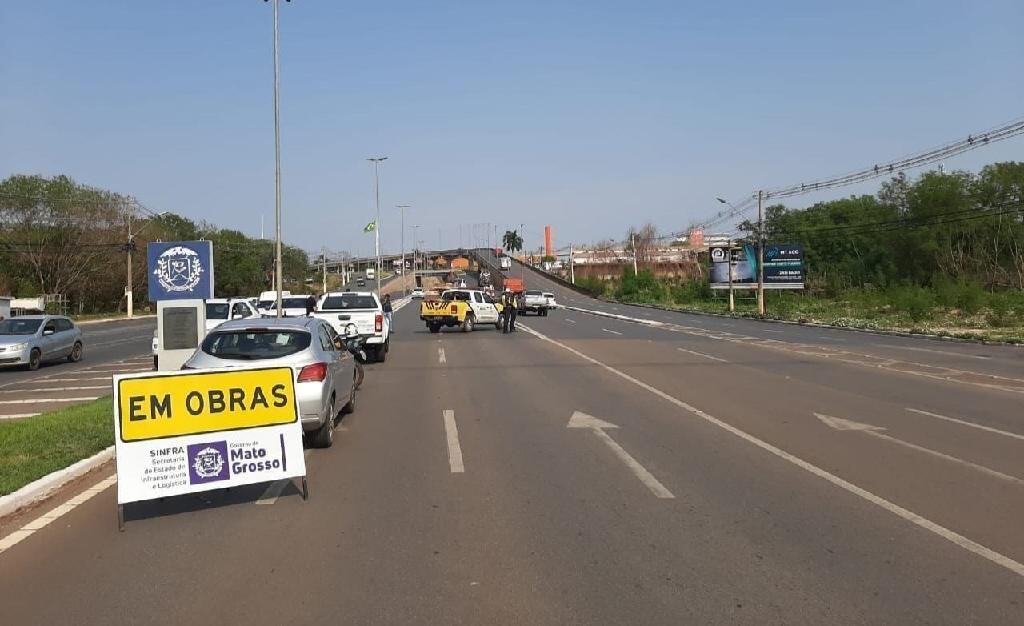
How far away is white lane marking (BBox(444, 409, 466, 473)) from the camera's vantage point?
938 centimetres

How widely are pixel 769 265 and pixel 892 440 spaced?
230 ft

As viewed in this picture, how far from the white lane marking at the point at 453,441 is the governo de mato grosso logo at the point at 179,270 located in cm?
686

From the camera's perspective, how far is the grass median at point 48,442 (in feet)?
28.5

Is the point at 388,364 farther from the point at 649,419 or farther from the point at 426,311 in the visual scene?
the point at 426,311

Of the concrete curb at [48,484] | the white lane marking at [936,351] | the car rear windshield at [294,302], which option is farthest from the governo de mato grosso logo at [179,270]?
the white lane marking at [936,351]

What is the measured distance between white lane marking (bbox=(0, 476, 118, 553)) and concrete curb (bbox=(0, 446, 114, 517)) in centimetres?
27

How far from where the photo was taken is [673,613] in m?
5.05

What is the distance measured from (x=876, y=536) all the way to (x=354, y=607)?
3925 millimetres

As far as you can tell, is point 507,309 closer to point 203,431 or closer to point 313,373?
point 313,373

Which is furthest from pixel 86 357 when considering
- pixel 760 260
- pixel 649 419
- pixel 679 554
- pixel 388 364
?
pixel 760 260

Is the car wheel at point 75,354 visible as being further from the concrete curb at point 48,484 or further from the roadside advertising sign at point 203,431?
the roadside advertising sign at point 203,431

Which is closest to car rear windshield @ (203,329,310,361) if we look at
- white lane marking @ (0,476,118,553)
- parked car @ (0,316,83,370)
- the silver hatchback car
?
the silver hatchback car

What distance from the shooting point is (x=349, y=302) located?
82.0 ft

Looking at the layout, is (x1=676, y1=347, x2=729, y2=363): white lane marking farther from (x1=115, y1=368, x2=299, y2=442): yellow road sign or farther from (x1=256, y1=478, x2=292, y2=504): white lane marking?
(x1=115, y1=368, x2=299, y2=442): yellow road sign
